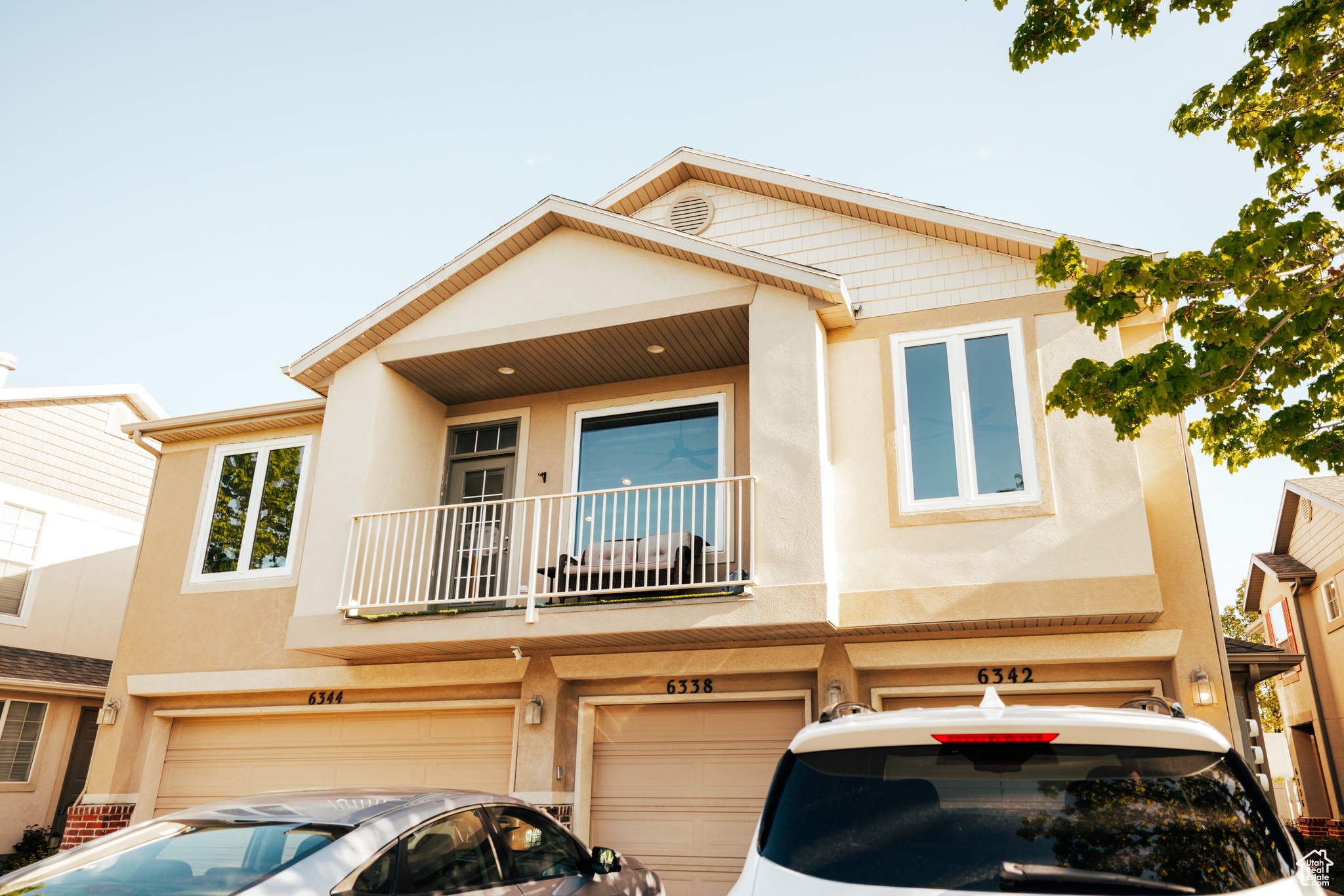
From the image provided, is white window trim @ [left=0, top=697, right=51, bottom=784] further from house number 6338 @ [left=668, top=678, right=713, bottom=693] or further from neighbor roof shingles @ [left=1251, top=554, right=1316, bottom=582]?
neighbor roof shingles @ [left=1251, top=554, right=1316, bottom=582]

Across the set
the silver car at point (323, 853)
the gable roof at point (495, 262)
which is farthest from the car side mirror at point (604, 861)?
the gable roof at point (495, 262)

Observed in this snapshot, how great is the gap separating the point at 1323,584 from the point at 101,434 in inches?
938

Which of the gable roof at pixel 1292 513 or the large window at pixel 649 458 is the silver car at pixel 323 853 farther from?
the gable roof at pixel 1292 513

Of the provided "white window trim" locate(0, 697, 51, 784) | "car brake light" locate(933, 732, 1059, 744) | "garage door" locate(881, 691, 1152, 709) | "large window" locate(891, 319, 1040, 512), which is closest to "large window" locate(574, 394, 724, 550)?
"large window" locate(891, 319, 1040, 512)

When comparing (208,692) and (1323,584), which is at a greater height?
(1323,584)

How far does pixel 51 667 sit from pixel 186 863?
1331cm

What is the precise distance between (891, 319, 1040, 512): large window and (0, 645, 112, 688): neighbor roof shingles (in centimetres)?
1167

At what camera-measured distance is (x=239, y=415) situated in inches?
455

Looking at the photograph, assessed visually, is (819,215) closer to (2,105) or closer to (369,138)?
(369,138)

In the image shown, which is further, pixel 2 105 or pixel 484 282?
pixel 2 105

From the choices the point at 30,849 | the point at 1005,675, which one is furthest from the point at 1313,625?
the point at 30,849

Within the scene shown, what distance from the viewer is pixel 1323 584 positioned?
1734 centimetres

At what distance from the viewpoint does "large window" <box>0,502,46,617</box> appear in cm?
1469

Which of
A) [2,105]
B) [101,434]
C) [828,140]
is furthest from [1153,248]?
[101,434]
